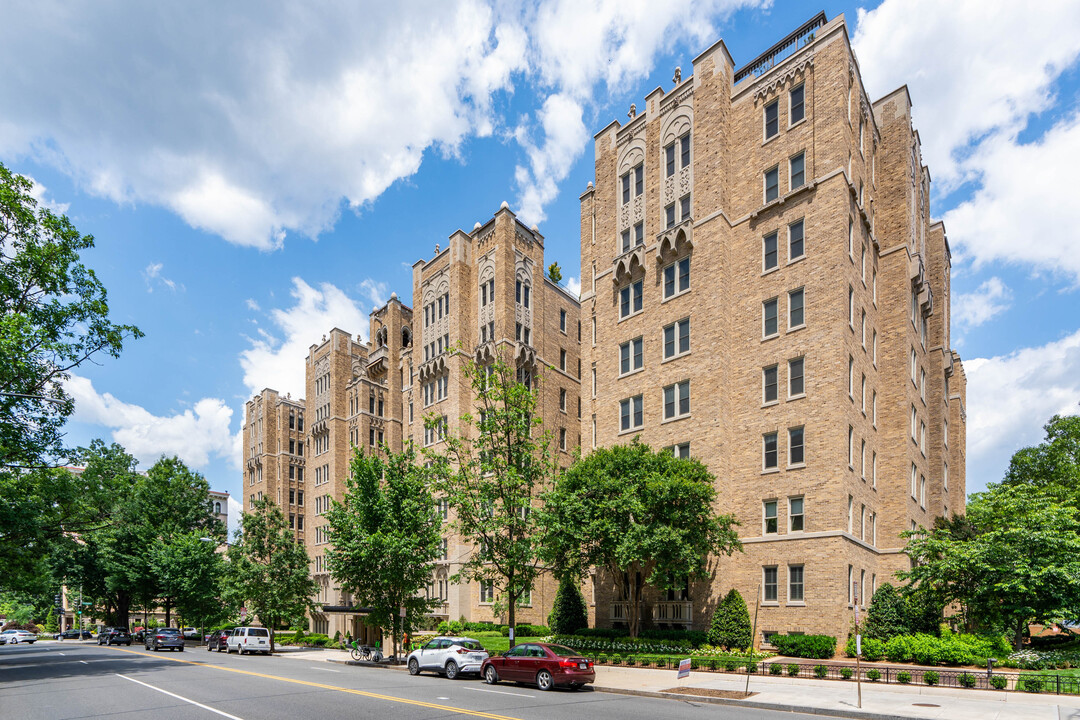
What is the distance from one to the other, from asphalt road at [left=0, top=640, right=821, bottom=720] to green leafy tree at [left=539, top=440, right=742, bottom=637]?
7.43 m

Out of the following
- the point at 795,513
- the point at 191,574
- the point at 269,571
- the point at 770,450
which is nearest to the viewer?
the point at 795,513

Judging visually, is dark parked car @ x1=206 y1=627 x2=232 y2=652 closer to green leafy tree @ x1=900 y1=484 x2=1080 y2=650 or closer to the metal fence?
the metal fence

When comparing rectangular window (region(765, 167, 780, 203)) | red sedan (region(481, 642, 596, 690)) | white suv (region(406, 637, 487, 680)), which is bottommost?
white suv (region(406, 637, 487, 680))

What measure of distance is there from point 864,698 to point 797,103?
28186 millimetres

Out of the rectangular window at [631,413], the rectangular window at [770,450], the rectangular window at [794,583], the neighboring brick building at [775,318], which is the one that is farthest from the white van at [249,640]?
the rectangular window at [770,450]

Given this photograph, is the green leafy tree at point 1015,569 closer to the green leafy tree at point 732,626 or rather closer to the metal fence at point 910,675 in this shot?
the metal fence at point 910,675

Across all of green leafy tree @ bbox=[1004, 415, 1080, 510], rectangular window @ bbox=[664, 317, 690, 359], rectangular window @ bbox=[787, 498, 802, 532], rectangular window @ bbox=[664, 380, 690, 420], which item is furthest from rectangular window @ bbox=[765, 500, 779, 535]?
green leafy tree @ bbox=[1004, 415, 1080, 510]

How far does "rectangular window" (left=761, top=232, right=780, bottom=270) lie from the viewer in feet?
113

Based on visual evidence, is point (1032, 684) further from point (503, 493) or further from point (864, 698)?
point (503, 493)

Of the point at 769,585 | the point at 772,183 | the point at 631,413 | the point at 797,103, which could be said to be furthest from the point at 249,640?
the point at 797,103

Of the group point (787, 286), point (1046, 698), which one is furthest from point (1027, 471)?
point (1046, 698)

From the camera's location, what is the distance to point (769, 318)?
3391 cm

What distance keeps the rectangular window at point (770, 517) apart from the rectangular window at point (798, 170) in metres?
15.8

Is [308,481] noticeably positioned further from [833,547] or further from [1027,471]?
[1027,471]
